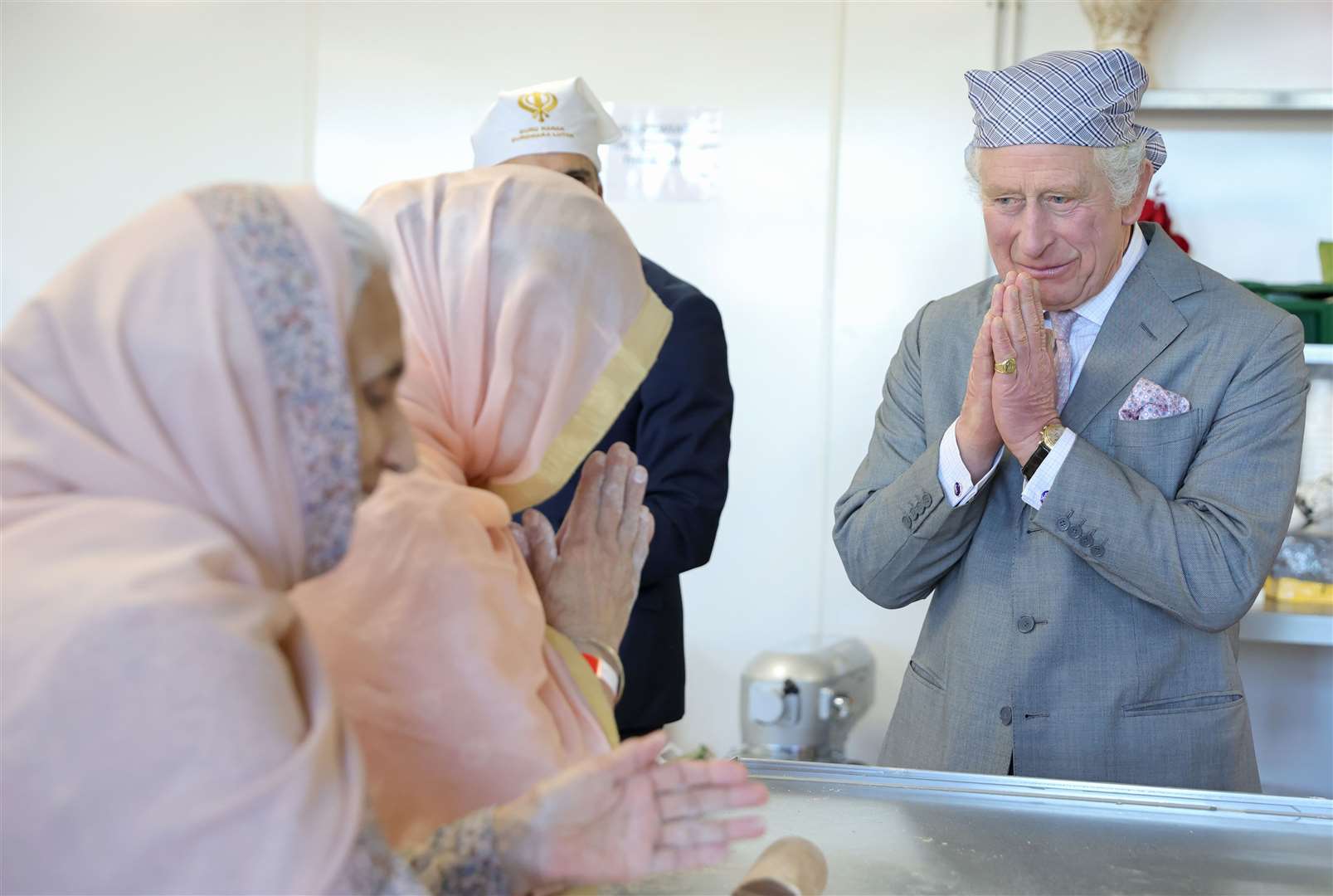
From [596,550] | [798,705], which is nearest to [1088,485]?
[596,550]

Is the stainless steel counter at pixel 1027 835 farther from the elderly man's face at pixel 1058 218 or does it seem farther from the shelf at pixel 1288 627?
the shelf at pixel 1288 627

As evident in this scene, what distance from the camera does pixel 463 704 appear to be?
1.03 metres

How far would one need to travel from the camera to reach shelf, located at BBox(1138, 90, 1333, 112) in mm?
3166

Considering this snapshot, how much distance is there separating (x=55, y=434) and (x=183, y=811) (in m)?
0.24

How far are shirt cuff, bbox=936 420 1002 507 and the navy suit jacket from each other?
1.91 ft

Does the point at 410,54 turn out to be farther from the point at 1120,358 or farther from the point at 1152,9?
the point at 1120,358

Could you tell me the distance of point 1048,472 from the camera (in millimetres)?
1738

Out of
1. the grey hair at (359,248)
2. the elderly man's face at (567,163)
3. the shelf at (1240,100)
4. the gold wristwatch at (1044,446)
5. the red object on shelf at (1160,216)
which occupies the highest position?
the shelf at (1240,100)

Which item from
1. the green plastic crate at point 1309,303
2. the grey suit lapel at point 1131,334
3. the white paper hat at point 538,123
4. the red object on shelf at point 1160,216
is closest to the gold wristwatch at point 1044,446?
the grey suit lapel at point 1131,334

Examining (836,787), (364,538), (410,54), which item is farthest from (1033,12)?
(364,538)

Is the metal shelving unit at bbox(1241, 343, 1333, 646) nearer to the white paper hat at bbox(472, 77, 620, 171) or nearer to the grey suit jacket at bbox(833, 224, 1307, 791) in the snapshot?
the grey suit jacket at bbox(833, 224, 1307, 791)

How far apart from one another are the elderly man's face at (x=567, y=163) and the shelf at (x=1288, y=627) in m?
1.75

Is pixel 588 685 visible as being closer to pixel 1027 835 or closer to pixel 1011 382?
pixel 1027 835

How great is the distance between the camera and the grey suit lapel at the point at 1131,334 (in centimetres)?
183
